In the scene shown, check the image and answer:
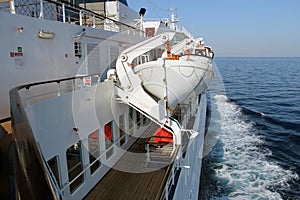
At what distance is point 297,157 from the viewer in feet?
38.8

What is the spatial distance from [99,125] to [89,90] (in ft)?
2.96

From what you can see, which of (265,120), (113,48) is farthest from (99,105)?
(265,120)

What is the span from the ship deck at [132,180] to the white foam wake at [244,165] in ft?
13.4

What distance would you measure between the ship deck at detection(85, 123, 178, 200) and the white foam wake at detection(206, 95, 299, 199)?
410 centimetres

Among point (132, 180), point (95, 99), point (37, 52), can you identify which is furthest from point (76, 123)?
point (132, 180)

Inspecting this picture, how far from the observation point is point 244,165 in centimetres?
1112

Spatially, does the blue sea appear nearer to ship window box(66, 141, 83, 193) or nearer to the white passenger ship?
the white passenger ship

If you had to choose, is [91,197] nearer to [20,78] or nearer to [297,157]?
[20,78]

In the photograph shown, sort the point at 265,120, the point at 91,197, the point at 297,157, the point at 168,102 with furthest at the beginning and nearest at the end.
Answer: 1. the point at 265,120
2. the point at 297,157
3. the point at 168,102
4. the point at 91,197

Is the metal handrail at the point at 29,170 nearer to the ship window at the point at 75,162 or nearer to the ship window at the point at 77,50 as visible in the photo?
the ship window at the point at 75,162

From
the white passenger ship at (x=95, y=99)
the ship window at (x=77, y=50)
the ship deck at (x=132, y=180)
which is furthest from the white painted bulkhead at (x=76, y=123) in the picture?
the ship window at (x=77, y=50)

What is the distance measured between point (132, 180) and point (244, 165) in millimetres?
7345

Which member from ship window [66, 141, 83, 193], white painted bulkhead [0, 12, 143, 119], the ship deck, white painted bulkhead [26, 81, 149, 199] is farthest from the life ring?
white painted bulkhead [0, 12, 143, 119]

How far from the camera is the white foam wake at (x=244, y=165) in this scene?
9281mm
